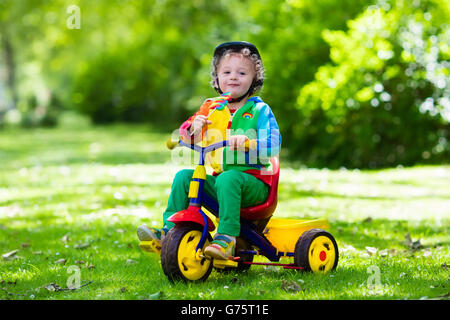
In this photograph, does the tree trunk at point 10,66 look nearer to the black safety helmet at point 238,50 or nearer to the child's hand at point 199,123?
the black safety helmet at point 238,50

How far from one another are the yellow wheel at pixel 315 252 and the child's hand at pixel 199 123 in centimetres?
108

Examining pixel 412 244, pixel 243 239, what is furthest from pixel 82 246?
pixel 412 244

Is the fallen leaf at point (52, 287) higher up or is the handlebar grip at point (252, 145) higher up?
the handlebar grip at point (252, 145)

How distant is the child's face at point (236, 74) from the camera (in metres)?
4.42

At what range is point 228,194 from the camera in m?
4.05

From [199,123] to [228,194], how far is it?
53 centimetres

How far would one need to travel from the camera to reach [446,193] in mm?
9086

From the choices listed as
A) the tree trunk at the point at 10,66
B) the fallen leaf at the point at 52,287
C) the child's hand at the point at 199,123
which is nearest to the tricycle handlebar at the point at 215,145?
the child's hand at the point at 199,123

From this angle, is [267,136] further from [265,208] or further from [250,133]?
[265,208]

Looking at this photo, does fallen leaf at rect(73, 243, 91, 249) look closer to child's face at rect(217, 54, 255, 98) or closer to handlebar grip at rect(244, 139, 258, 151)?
child's face at rect(217, 54, 255, 98)

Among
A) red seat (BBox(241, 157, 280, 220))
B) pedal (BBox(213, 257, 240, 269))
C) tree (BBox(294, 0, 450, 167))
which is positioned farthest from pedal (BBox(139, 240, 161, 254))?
tree (BBox(294, 0, 450, 167))

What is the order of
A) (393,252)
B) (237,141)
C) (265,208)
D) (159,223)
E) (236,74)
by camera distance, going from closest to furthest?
(237,141) < (265,208) < (236,74) < (393,252) < (159,223)

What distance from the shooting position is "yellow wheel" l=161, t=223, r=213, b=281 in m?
3.99

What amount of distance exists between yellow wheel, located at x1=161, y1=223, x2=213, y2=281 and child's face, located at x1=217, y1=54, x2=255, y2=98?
3.44ft
